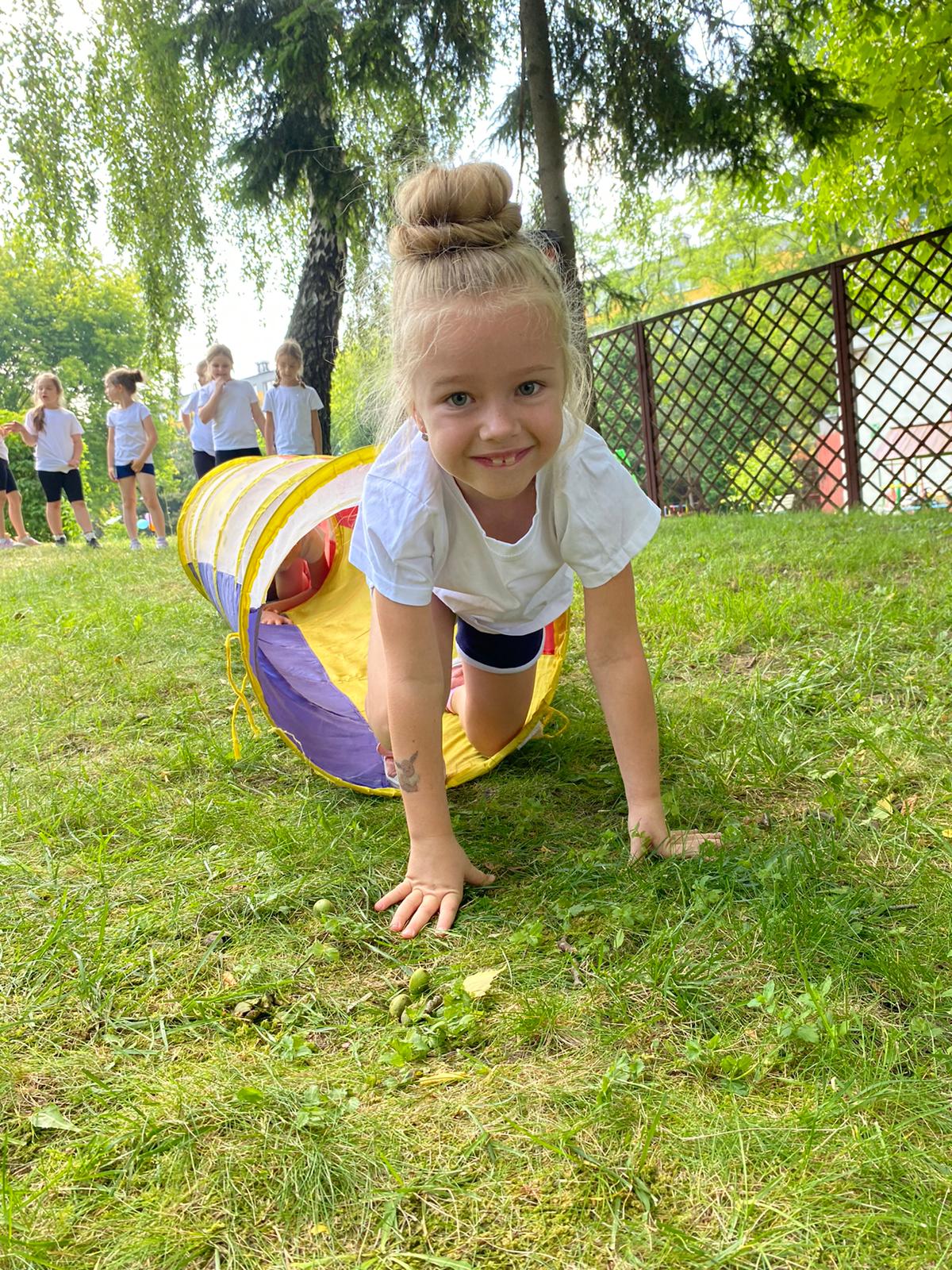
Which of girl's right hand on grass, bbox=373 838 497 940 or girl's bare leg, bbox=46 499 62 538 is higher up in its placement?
girl's bare leg, bbox=46 499 62 538

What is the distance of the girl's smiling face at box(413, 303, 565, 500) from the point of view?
1.72 metres

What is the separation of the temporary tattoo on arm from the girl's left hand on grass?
467 mm

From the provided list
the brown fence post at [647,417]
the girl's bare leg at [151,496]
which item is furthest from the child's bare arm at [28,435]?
the brown fence post at [647,417]

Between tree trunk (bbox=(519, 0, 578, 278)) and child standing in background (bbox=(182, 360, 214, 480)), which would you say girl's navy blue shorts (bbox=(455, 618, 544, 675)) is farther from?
child standing in background (bbox=(182, 360, 214, 480))

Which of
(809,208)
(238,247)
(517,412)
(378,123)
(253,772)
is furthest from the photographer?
(809,208)

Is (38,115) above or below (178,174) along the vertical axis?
above

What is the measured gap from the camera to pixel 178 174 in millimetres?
7375

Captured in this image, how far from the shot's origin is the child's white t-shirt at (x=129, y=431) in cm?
857

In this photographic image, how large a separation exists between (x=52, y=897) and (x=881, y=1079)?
5.19 ft

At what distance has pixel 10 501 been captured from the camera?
9.50 metres

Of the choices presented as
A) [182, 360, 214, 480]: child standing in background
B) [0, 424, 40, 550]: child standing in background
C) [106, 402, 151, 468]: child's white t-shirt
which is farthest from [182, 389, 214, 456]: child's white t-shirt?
[0, 424, 40, 550]: child standing in background

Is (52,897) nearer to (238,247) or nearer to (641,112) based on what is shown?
(641,112)

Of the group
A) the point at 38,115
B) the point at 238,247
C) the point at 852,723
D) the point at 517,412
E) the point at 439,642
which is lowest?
the point at 852,723

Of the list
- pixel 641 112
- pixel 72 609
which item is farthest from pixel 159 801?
pixel 641 112
